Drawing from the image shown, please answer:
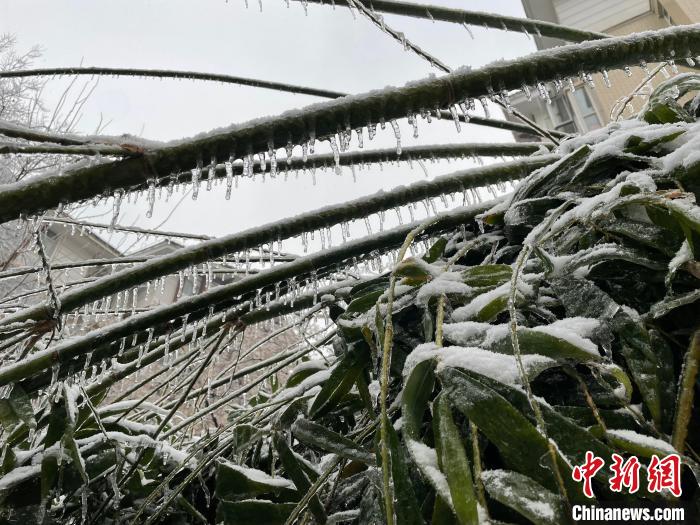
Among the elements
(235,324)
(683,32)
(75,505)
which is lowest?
(75,505)

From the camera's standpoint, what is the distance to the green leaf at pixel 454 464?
8.4 inches

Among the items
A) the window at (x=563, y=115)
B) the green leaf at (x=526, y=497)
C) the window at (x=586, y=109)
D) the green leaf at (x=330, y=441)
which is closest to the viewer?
the green leaf at (x=526, y=497)

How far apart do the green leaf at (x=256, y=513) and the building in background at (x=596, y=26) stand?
207 inches

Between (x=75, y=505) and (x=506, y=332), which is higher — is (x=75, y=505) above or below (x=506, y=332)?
below

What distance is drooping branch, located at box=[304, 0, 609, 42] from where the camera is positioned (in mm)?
854

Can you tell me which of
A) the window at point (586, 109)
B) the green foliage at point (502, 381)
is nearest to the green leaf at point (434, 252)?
the green foliage at point (502, 381)

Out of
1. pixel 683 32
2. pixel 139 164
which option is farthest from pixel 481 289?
pixel 683 32

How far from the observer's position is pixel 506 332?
28cm

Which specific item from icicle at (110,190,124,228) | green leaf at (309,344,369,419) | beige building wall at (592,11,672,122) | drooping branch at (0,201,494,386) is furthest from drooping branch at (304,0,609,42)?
beige building wall at (592,11,672,122)

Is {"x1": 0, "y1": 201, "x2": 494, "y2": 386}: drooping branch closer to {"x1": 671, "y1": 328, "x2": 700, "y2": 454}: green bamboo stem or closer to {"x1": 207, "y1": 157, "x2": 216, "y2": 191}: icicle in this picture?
{"x1": 207, "y1": 157, "x2": 216, "y2": 191}: icicle

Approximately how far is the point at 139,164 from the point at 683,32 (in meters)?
0.52

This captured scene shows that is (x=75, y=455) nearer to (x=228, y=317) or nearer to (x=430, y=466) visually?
(x=228, y=317)

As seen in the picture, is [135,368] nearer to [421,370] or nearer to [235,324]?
[235,324]

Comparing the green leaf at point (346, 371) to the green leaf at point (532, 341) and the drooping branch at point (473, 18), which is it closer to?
the green leaf at point (532, 341)
